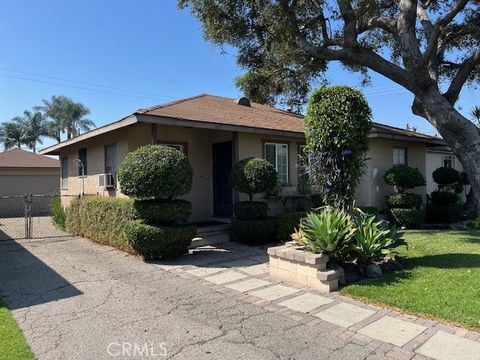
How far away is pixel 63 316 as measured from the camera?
5.02m

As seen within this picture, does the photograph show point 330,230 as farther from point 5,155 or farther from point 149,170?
point 5,155

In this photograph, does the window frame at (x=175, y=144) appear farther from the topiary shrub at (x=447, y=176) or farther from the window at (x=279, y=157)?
the topiary shrub at (x=447, y=176)

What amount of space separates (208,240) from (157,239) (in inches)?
88.1

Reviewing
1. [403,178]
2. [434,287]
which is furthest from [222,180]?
[434,287]

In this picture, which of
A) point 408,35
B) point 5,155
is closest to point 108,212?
point 408,35

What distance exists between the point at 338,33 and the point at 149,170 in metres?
11.3

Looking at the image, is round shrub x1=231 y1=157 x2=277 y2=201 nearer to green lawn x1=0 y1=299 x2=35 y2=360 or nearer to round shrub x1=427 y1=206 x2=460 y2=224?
green lawn x1=0 y1=299 x2=35 y2=360

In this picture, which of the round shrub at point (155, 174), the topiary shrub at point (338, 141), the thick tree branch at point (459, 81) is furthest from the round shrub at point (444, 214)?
the round shrub at point (155, 174)

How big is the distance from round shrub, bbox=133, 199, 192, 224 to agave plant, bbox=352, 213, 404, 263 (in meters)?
3.72

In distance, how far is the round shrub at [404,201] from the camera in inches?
503

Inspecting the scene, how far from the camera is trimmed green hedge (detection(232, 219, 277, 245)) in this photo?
32.4 ft

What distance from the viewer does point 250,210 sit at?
10.1 m

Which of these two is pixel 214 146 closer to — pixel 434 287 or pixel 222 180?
pixel 222 180

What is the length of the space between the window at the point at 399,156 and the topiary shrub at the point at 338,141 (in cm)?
825
